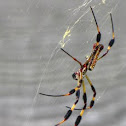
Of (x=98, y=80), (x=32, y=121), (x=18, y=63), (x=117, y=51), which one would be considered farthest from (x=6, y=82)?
(x=117, y=51)

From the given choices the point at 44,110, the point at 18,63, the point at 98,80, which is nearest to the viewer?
the point at 44,110

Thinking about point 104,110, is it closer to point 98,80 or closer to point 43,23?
point 98,80

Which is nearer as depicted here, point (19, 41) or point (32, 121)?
point (32, 121)

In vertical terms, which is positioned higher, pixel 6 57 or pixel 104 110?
pixel 6 57

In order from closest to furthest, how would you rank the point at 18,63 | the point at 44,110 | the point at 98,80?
the point at 44,110, the point at 98,80, the point at 18,63

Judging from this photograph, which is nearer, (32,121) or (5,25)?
(32,121)

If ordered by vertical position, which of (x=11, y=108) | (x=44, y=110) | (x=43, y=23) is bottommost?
(x=44, y=110)

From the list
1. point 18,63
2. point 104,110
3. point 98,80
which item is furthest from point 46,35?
point 104,110

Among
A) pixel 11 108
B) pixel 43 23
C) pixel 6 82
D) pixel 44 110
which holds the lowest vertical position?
pixel 44 110

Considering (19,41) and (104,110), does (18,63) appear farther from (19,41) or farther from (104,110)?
(104,110)

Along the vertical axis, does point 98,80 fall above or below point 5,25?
below
